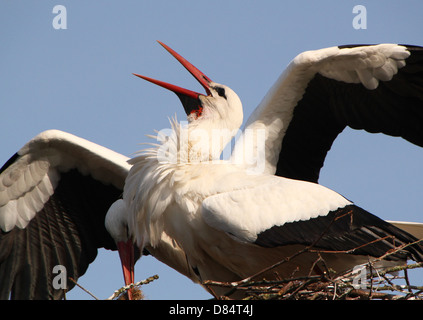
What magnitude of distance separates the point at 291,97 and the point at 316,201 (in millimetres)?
905

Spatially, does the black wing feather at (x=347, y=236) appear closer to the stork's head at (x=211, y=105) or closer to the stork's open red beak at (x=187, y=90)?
the stork's head at (x=211, y=105)

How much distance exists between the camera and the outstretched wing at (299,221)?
494 cm

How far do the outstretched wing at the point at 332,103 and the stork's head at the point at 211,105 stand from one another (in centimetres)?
15

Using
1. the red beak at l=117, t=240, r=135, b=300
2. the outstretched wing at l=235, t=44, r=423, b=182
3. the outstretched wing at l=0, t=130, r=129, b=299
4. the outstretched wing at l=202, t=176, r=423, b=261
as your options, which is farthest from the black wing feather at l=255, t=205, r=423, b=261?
the outstretched wing at l=0, t=130, r=129, b=299

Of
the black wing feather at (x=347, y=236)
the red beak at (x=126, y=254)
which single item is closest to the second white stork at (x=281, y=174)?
the black wing feather at (x=347, y=236)

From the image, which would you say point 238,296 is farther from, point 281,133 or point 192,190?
point 281,133

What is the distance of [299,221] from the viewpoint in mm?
5082

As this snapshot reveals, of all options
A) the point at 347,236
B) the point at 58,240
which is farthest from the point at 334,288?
the point at 58,240

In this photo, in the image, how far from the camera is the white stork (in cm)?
506

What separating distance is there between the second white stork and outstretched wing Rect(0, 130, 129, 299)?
36.5 inches

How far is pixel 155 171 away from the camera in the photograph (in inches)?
212

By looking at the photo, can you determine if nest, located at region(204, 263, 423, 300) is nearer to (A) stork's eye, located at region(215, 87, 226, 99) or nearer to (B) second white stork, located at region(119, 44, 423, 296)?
(B) second white stork, located at region(119, 44, 423, 296)

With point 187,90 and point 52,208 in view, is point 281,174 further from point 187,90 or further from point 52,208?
point 52,208
